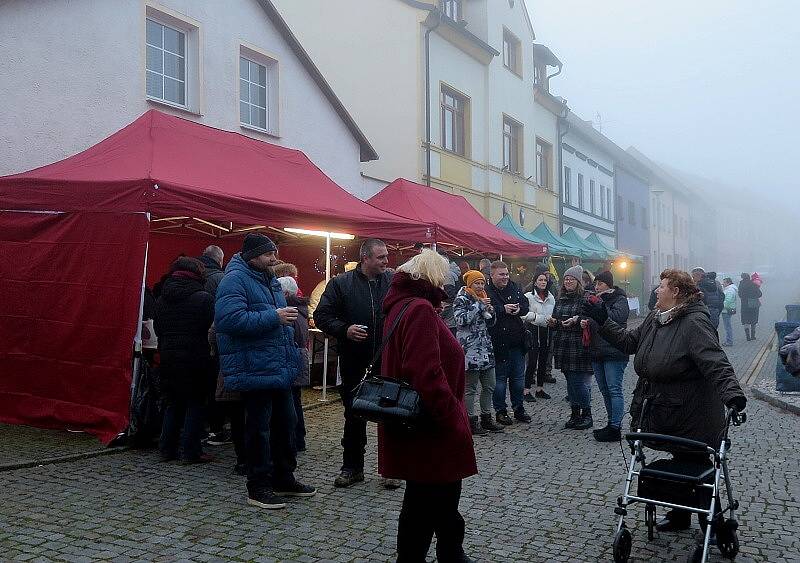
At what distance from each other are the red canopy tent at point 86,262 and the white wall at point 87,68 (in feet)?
2.63

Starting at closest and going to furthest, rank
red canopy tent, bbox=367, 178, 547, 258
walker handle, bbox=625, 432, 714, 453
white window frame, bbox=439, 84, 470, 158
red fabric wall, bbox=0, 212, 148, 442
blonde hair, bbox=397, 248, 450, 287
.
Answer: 1. blonde hair, bbox=397, 248, 450, 287
2. walker handle, bbox=625, 432, 714, 453
3. red fabric wall, bbox=0, 212, 148, 442
4. red canopy tent, bbox=367, 178, 547, 258
5. white window frame, bbox=439, 84, 470, 158

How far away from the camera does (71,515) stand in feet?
17.5

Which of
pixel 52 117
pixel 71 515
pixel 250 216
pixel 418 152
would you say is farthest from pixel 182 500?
pixel 418 152

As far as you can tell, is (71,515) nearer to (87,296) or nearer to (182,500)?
(182,500)

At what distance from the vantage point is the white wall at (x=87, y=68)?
8953 mm

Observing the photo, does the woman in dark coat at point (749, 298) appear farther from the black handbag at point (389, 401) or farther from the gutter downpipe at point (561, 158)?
the black handbag at point (389, 401)

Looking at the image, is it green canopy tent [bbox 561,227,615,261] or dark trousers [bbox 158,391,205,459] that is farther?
green canopy tent [bbox 561,227,615,261]

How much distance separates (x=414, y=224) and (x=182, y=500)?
19.9ft

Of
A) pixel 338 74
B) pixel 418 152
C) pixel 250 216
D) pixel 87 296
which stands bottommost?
pixel 87 296

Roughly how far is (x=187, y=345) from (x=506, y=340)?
3636mm

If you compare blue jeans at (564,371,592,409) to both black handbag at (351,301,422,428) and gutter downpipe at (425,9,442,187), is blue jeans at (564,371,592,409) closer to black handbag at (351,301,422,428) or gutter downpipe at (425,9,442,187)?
black handbag at (351,301,422,428)

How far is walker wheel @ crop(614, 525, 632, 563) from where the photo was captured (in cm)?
436

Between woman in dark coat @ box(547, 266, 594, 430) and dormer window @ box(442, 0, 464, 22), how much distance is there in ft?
48.2

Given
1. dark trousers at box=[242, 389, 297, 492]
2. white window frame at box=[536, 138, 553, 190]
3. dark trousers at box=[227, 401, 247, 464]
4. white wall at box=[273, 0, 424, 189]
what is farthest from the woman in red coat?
white window frame at box=[536, 138, 553, 190]
